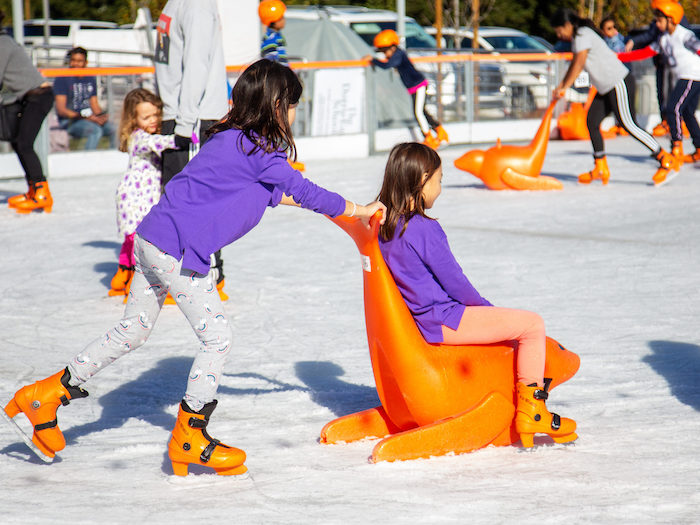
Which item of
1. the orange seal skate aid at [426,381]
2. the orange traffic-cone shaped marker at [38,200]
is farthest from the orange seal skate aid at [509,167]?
the orange seal skate aid at [426,381]

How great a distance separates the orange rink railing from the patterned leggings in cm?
633

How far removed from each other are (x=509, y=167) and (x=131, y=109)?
4.54 meters

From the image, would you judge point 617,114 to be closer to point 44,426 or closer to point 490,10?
point 44,426

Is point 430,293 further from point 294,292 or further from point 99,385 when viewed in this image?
point 294,292

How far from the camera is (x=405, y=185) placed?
338cm

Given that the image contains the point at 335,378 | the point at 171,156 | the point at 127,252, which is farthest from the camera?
the point at 127,252

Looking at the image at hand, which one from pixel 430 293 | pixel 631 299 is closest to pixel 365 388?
pixel 430 293

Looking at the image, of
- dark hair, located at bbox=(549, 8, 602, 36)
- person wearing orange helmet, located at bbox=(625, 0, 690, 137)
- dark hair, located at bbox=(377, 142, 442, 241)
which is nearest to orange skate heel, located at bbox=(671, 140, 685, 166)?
person wearing orange helmet, located at bbox=(625, 0, 690, 137)

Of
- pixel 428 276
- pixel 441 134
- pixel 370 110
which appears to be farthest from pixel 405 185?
pixel 441 134

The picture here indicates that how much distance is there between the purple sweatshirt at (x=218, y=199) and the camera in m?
3.16

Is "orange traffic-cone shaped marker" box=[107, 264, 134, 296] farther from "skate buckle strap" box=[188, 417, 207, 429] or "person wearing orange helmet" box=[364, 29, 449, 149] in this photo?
"person wearing orange helmet" box=[364, 29, 449, 149]

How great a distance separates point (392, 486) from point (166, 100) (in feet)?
10.2

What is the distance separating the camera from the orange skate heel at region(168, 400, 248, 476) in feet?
10.5

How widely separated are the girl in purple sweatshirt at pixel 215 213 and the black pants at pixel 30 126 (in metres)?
5.53
